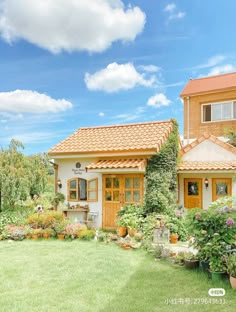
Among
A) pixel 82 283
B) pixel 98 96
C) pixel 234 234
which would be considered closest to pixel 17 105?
pixel 98 96

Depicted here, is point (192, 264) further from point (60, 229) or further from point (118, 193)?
point (118, 193)

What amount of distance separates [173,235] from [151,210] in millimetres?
2211

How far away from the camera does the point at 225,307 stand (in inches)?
250

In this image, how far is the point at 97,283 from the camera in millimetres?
7766

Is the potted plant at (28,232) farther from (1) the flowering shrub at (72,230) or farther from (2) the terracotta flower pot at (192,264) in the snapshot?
(2) the terracotta flower pot at (192,264)

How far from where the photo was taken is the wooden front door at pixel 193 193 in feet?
56.3

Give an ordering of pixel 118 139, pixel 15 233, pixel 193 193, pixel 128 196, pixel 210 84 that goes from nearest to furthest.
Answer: pixel 15 233 → pixel 128 196 → pixel 118 139 → pixel 193 193 → pixel 210 84

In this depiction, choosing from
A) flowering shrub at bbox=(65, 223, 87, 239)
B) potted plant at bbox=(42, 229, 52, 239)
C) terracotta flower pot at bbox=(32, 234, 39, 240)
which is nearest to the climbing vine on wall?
flowering shrub at bbox=(65, 223, 87, 239)

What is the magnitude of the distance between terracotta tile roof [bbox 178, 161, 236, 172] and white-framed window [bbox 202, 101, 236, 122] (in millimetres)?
9194

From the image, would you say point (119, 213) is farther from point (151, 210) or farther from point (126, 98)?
point (126, 98)

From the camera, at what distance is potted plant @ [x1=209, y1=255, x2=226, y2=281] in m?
7.73

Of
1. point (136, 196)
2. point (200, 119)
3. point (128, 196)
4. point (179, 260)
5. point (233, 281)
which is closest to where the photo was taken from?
point (233, 281)

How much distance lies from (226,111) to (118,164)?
14370mm

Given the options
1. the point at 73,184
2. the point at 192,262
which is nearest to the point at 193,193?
the point at 73,184
